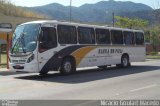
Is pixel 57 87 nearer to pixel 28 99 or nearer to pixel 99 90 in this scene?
pixel 99 90

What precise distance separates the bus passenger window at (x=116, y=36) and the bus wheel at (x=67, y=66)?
506 cm

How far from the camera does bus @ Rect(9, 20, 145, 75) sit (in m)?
18.8

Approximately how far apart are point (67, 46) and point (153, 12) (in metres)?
48.1

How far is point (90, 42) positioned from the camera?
896 inches

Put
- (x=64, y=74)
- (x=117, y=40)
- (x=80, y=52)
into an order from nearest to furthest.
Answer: (x=64, y=74)
(x=80, y=52)
(x=117, y=40)

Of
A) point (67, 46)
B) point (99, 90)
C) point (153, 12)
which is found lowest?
point (99, 90)

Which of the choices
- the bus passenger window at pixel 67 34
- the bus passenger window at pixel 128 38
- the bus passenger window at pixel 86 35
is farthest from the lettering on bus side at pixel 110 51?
the bus passenger window at pixel 67 34

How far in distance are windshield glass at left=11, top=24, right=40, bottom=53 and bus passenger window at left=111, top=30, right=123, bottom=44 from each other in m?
7.36

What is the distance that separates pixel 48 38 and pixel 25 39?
113 cm

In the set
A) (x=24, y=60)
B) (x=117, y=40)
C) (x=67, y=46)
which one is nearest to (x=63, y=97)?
(x=24, y=60)

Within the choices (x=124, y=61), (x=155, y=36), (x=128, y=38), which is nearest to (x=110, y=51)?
(x=124, y=61)

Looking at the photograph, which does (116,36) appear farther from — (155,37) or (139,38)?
(155,37)

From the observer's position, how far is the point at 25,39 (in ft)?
62.2

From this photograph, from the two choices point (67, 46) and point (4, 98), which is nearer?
point (4, 98)
